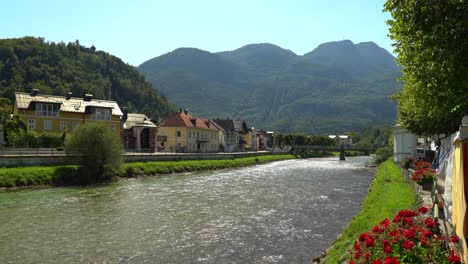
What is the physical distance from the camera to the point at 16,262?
15477 mm

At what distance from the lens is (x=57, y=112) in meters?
66.1

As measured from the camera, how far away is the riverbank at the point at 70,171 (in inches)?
1503

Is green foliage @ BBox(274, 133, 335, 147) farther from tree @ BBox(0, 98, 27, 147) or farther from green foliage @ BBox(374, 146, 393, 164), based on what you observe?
tree @ BBox(0, 98, 27, 147)

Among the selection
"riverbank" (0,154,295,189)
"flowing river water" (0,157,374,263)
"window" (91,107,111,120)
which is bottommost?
"flowing river water" (0,157,374,263)

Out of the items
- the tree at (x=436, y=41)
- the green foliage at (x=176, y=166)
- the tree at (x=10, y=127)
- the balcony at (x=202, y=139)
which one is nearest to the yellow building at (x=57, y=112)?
the tree at (x=10, y=127)

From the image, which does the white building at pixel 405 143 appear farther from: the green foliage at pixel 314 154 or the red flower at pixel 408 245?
the green foliage at pixel 314 154

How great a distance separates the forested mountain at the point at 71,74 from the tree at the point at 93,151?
8961 cm

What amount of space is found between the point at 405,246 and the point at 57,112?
2601 inches

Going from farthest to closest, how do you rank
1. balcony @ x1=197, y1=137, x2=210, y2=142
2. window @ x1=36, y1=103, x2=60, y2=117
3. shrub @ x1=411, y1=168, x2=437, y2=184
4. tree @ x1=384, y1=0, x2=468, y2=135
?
balcony @ x1=197, y1=137, x2=210, y2=142 → window @ x1=36, y1=103, x2=60, y2=117 → shrub @ x1=411, y1=168, x2=437, y2=184 → tree @ x1=384, y1=0, x2=468, y2=135

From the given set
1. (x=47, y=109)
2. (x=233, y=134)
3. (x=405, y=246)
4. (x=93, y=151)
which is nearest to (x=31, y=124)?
(x=47, y=109)

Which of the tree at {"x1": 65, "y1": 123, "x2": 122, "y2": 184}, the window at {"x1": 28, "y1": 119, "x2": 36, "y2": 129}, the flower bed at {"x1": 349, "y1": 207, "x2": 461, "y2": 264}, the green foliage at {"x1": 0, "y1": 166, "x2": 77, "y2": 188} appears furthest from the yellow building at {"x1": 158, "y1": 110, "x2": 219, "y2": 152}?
the flower bed at {"x1": 349, "y1": 207, "x2": 461, "y2": 264}

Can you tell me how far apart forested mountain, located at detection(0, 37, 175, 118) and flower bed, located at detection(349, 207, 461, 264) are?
129150mm

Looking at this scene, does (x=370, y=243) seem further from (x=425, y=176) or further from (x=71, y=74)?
(x=71, y=74)

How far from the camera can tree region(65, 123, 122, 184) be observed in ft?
143
